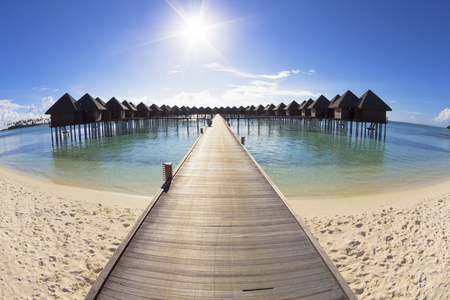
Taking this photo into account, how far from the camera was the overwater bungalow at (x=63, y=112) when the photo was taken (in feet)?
77.6

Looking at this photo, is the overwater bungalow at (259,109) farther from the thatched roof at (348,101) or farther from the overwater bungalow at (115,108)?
the overwater bungalow at (115,108)

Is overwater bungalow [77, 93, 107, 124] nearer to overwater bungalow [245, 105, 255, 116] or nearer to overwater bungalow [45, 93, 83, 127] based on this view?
overwater bungalow [45, 93, 83, 127]

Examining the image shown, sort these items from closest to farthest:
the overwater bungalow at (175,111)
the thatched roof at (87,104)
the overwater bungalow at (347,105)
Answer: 1. the thatched roof at (87,104)
2. the overwater bungalow at (347,105)
3. the overwater bungalow at (175,111)

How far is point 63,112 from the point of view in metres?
24.0

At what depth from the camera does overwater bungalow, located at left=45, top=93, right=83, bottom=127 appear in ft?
77.6

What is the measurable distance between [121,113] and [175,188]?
3192 cm

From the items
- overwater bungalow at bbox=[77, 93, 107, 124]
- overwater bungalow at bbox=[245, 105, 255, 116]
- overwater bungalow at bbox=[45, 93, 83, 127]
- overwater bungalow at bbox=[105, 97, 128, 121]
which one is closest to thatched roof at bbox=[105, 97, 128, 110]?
overwater bungalow at bbox=[105, 97, 128, 121]

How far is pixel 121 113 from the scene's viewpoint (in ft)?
111

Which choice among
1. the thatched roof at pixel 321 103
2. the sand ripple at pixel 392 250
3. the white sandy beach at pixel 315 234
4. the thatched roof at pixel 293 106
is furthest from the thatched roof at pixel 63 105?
the thatched roof at pixel 293 106

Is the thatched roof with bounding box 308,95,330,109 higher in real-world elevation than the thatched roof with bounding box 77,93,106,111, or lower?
higher

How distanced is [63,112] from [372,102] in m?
33.4

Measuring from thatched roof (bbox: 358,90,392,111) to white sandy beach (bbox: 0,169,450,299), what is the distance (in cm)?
1900

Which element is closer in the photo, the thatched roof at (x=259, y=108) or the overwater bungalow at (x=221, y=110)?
→ the thatched roof at (x=259, y=108)

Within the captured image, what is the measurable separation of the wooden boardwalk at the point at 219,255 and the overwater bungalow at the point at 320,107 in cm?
3304
